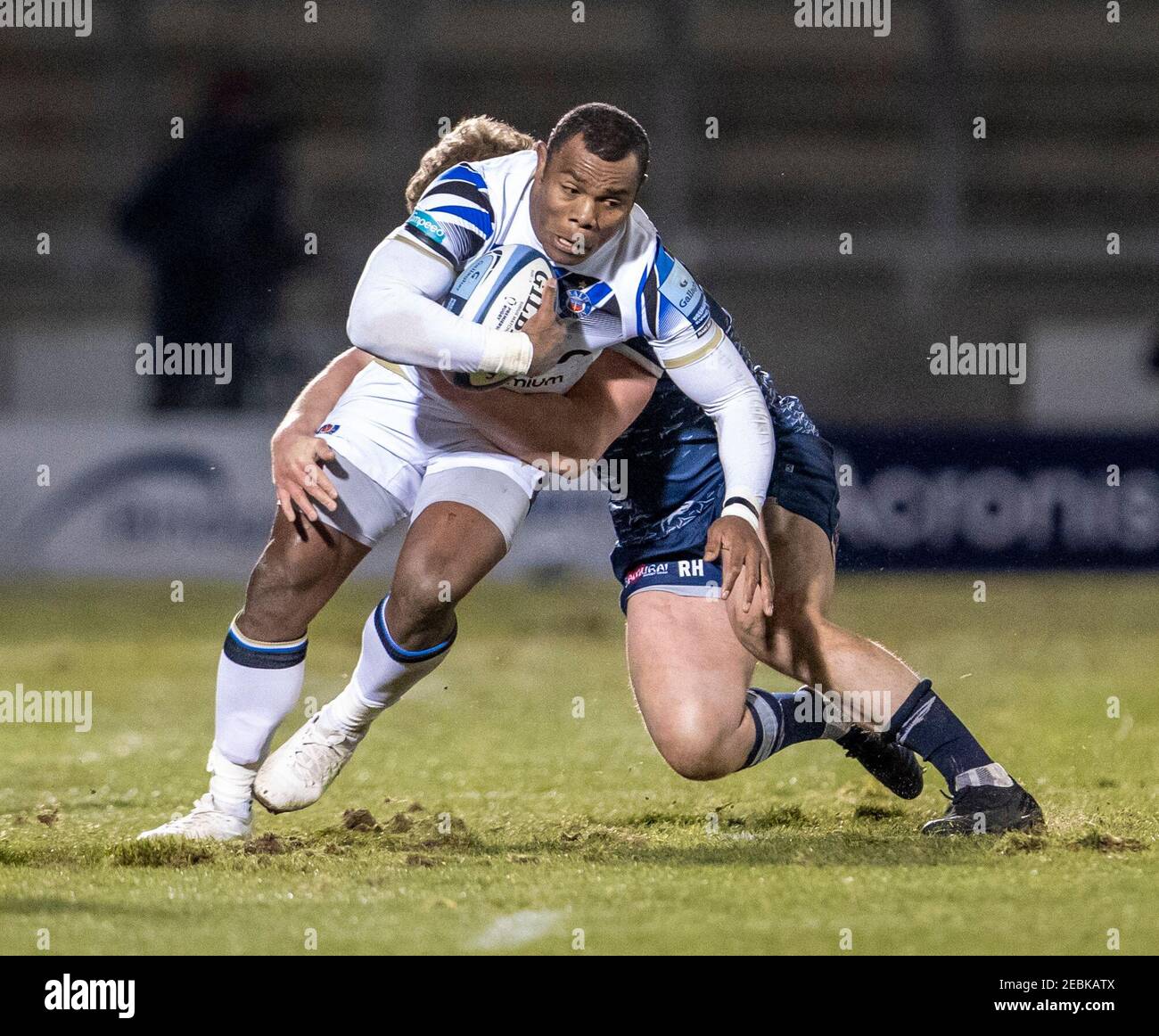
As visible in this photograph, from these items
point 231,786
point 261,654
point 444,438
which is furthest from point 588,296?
point 231,786

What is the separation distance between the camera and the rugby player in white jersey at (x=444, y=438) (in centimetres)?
366

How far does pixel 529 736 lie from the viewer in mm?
5566

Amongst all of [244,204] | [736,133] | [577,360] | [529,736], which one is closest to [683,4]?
[736,133]

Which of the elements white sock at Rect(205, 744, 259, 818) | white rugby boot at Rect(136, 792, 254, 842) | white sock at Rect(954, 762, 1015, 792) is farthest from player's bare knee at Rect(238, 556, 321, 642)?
white sock at Rect(954, 762, 1015, 792)

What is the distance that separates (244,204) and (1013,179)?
272 inches

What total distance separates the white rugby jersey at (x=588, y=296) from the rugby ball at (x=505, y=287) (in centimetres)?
3

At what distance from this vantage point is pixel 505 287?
3.85 m

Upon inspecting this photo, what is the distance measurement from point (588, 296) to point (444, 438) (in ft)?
1.81

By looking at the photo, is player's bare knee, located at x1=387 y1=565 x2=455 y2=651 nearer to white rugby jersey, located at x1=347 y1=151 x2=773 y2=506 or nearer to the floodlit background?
white rugby jersey, located at x1=347 y1=151 x2=773 y2=506

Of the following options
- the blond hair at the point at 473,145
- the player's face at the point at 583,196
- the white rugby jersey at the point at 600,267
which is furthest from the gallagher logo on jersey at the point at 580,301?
the blond hair at the point at 473,145

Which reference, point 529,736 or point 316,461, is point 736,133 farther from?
point 316,461

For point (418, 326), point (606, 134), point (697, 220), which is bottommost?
point (418, 326)

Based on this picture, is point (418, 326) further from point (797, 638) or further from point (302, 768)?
point (797, 638)

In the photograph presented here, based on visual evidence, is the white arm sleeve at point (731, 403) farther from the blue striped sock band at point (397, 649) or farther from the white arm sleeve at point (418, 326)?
the blue striped sock band at point (397, 649)
